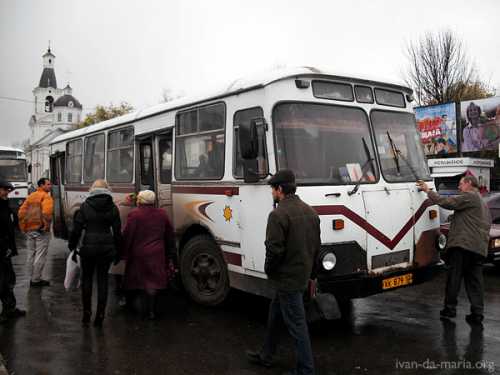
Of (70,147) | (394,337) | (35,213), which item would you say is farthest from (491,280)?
(70,147)

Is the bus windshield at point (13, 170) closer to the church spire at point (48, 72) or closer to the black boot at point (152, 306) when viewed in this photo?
the black boot at point (152, 306)

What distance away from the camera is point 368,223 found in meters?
5.84

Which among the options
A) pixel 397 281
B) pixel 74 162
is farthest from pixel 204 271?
pixel 74 162

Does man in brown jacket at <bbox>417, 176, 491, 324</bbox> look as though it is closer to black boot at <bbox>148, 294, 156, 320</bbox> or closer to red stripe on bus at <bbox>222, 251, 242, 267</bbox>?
red stripe on bus at <bbox>222, 251, 242, 267</bbox>

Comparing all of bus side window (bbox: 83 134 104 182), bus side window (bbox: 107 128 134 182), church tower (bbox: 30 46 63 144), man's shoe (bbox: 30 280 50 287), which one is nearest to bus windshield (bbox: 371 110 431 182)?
bus side window (bbox: 107 128 134 182)

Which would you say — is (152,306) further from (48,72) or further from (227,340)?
(48,72)

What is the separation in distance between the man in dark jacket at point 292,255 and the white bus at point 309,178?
95 centimetres

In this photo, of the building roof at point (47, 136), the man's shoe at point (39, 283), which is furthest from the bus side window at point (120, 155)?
the building roof at point (47, 136)

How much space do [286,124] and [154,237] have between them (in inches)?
95.3

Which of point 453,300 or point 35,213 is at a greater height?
point 35,213

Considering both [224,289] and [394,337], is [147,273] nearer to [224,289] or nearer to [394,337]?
[224,289]

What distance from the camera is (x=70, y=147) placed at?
40.2 ft

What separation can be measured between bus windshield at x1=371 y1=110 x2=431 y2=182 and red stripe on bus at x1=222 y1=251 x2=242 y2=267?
2.17m

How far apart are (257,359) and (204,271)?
7.64 feet
